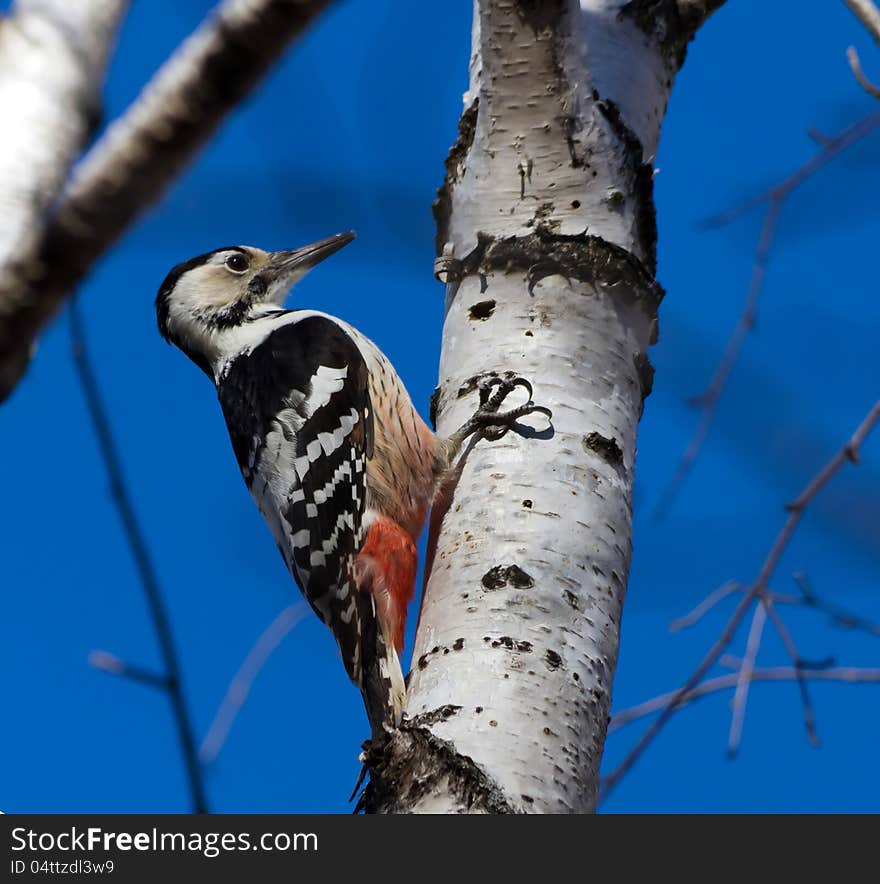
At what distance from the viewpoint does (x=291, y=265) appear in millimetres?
4727

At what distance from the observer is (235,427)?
13.3 feet

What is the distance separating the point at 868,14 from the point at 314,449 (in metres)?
2.06

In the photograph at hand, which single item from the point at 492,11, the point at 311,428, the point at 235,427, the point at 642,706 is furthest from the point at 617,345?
the point at 235,427

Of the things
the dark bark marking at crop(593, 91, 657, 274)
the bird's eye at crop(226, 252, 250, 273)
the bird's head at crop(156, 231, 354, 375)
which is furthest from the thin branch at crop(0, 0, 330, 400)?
the bird's eye at crop(226, 252, 250, 273)

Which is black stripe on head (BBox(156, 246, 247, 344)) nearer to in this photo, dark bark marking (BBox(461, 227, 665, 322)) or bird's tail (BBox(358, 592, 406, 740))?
bird's tail (BBox(358, 592, 406, 740))

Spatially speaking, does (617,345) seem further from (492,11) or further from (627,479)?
(492,11)

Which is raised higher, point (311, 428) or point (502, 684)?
point (311, 428)

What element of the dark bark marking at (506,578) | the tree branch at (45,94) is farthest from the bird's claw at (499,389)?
the tree branch at (45,94)

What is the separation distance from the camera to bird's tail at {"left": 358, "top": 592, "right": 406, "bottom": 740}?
3277 millimetres

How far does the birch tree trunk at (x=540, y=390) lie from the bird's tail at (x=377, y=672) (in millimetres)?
705

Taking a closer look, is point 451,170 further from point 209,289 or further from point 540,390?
point 209,289

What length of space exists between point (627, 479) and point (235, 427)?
1.85 metres

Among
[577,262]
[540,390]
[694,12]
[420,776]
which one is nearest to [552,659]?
[420,776]

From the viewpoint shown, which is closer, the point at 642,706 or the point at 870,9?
the point at 870,9
